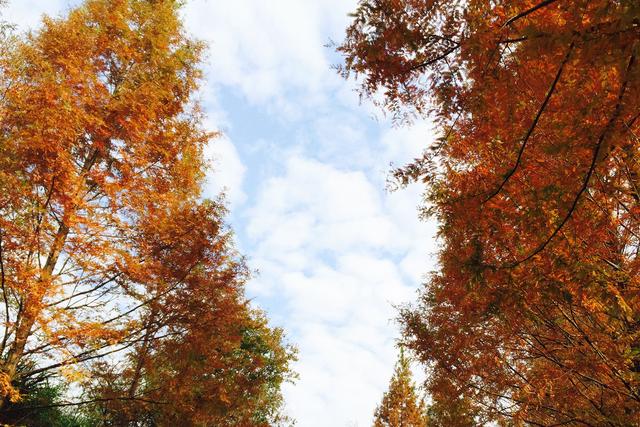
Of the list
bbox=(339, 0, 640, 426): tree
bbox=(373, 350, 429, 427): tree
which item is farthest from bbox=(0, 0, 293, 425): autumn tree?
bbox=(373, 350, 429, 427): tree

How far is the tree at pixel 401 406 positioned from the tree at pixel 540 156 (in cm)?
1859

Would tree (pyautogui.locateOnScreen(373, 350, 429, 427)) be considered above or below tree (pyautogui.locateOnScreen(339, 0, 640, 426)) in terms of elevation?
above

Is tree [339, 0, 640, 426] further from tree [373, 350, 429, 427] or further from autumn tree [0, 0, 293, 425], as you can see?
tree [373, 350, 429, 427]

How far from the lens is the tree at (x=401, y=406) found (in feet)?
74.5

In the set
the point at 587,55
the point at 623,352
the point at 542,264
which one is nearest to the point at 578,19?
the point at 587,55

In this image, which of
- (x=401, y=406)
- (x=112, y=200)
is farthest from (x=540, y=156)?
(x=401, y=406)

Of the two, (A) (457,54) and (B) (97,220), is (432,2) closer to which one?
(A) (457,54)

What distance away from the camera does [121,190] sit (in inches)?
259

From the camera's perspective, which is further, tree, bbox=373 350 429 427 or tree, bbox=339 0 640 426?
tree, bbox=373 350 429 427

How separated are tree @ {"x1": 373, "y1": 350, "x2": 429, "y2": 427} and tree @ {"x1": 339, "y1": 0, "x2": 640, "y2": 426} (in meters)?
18.6

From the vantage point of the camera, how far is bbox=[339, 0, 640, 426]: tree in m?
2.29

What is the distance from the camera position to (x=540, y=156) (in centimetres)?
414

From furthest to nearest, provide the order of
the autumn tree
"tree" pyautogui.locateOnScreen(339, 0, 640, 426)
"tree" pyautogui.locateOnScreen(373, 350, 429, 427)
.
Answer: "tree" pyautogui.locateOnScreen(373, 350, 429, 427) < the autumn tree < "tree" pyautogui.locateOnScreen(339, 0, 640, 426)

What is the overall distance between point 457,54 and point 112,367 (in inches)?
460
